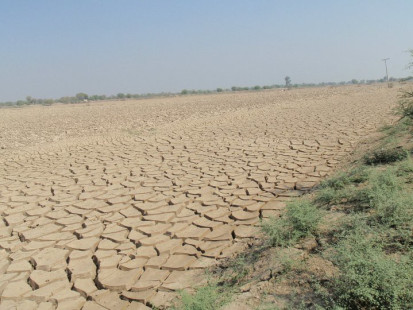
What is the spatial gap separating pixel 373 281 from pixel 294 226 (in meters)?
0.83

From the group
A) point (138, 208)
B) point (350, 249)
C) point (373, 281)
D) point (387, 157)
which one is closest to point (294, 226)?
point (350, 249)

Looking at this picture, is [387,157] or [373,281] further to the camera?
[387,157]

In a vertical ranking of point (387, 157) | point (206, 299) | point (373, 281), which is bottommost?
point (206, 299)

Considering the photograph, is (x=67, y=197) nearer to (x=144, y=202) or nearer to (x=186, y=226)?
(x=144, y=202)

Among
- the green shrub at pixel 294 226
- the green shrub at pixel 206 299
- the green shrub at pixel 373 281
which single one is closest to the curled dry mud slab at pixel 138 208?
the green shrub at pixel 206 299

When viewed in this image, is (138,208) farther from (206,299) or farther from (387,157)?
(387,157)

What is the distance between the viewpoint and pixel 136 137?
839 cm

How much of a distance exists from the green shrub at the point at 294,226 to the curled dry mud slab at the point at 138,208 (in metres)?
0.35

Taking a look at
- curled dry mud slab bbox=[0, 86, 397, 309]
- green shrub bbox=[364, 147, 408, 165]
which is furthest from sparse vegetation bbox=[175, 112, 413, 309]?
green shrub bbox=[364, 147, 408, 165]

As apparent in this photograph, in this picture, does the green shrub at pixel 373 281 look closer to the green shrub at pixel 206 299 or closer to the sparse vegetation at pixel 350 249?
the sparse vegetation at pixel 350 249

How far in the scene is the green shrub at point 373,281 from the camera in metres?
1.44

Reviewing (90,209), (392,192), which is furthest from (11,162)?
(392,192)

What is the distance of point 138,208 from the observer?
3.56m

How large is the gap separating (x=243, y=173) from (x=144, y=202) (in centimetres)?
147
